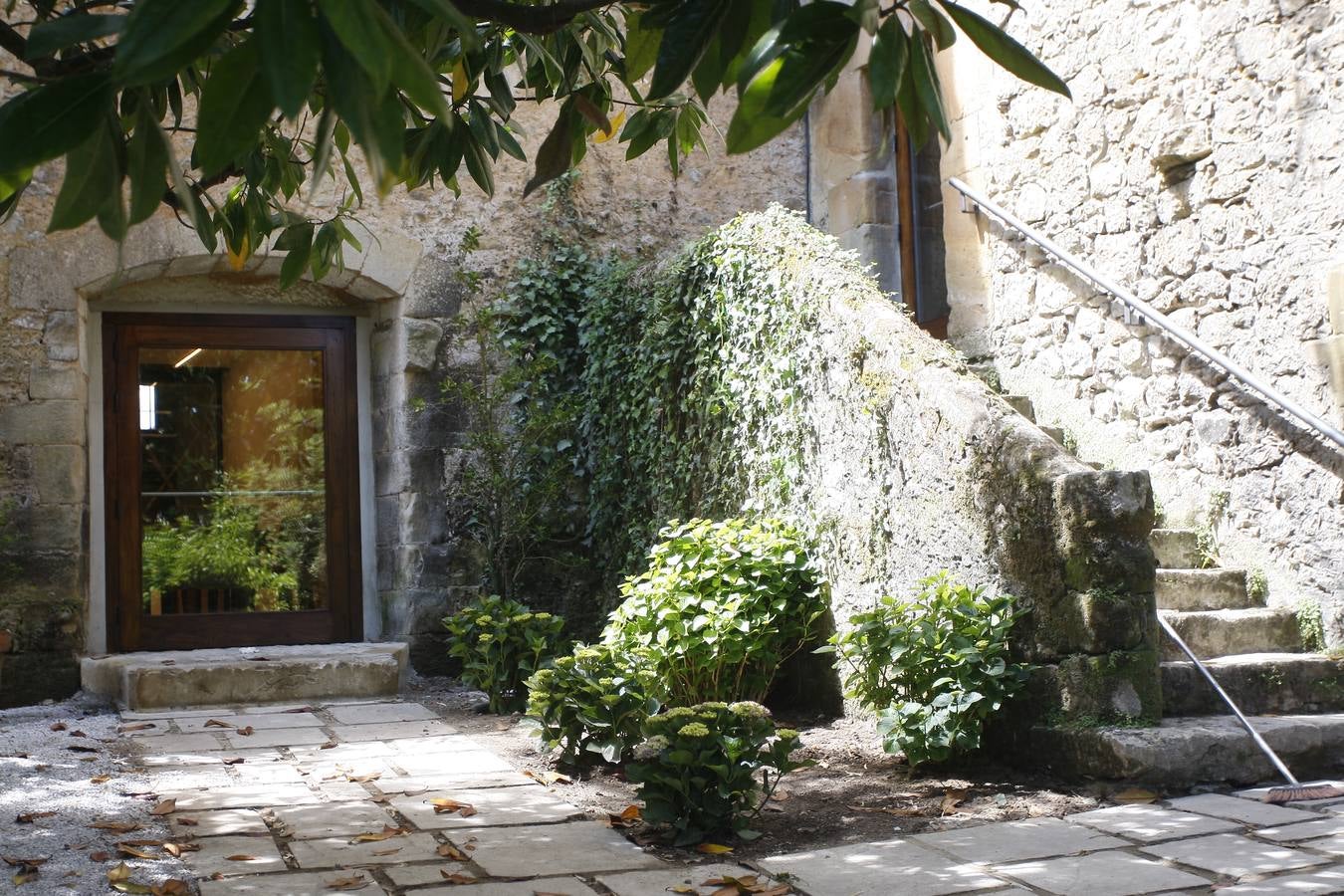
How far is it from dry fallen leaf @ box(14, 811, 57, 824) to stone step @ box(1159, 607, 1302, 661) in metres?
3.45

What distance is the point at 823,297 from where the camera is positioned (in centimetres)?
452

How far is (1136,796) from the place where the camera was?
3314mm

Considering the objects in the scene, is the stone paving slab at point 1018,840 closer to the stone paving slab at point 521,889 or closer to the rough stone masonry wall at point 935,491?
the rough stone masonry wall at point 935,491

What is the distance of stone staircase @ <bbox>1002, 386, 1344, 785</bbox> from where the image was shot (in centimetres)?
339

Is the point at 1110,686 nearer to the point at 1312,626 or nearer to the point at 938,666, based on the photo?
the point at 938,666

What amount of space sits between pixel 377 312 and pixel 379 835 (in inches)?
153

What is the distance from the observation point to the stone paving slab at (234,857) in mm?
2764

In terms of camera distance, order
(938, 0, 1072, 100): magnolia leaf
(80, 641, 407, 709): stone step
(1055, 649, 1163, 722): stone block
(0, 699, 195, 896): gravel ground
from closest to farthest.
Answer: (938, 0, 1072, 100): magnolia leaf
(0, 699, 195, 896): gravel ground
(1055, 649, 1163, 722): stone block
(80, 641, 407, 709): stone step

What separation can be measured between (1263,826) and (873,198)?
453 cm

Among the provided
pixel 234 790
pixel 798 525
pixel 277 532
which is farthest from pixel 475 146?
pixel 277 532

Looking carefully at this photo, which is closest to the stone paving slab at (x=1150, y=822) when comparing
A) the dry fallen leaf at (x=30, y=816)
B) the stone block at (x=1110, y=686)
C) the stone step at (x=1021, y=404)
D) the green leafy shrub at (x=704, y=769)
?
the stone block at (x=1110, y=686)

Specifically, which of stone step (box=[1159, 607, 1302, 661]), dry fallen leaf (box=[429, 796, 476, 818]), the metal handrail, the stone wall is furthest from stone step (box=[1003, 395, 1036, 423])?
dry fallen leaf (box=[429, 796, 476, 818])

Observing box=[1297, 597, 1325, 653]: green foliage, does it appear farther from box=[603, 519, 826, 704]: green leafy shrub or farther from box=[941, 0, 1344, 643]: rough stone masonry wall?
box=[603, 519, 826, 704]: green leafy shrub

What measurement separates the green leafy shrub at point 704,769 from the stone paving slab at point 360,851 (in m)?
0.54
